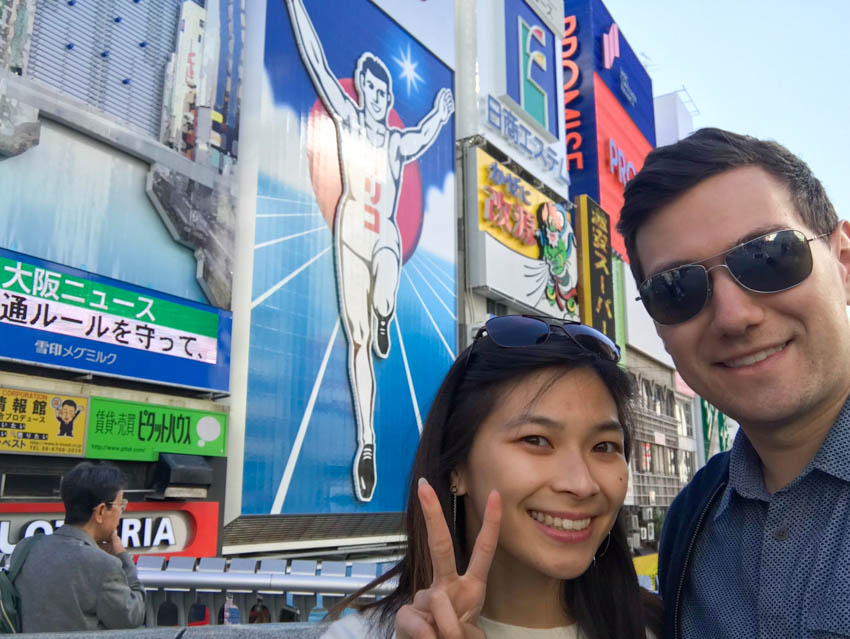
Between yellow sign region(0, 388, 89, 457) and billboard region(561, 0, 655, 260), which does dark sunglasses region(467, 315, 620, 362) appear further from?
billboard region(561, 0, 655, 260)

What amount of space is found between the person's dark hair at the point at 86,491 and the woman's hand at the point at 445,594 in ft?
9.22

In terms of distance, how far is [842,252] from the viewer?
173 cm

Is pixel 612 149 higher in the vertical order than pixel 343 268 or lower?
higher

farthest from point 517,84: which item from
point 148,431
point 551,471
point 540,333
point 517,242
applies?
point 551,471

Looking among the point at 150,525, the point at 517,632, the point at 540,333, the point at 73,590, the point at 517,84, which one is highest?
the point at 517,84

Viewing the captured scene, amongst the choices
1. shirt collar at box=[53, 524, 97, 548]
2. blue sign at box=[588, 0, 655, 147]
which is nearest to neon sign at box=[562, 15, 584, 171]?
blue sign at box=[588, 0, 655, 147]

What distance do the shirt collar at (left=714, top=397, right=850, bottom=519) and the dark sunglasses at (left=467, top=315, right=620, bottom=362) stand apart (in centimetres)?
44

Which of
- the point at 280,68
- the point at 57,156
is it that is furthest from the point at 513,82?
the point at 57,156

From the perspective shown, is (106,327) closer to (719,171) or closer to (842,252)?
(719,171)

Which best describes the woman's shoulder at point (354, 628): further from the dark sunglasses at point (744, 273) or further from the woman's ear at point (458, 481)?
the dark sunglasses at point (744, 273)

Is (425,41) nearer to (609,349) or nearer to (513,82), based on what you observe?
(513,82)

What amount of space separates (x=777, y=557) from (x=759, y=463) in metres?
0.25

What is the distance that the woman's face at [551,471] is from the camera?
1.69m

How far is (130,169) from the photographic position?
975cm
